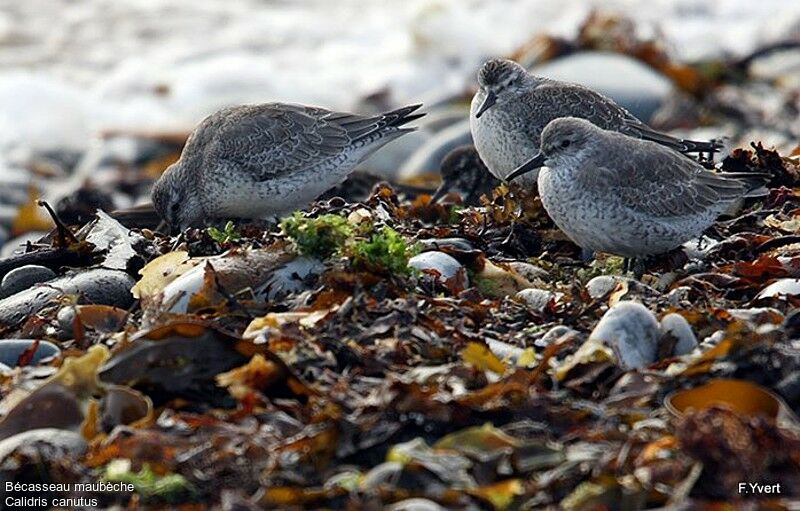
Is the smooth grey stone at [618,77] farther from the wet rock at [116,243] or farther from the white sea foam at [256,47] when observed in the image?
the wet rock at [116,243]

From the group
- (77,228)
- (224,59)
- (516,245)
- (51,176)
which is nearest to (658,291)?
(516,245)

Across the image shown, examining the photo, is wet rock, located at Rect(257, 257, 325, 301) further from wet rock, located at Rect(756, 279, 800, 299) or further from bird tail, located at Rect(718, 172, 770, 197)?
bird tail, located at Rect(718, 172, 770, 197)

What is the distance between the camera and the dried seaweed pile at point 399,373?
3898 mm

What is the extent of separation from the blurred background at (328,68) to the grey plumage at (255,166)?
1.94 metres

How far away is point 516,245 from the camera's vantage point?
22.0ft

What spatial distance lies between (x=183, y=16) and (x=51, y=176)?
626cm

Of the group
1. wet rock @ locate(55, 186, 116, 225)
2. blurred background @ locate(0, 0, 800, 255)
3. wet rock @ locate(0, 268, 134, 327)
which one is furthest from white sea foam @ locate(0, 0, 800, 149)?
wet rock @ locate(0, 268, 134, 327)

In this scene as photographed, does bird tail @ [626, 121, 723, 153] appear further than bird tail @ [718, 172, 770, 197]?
Yes

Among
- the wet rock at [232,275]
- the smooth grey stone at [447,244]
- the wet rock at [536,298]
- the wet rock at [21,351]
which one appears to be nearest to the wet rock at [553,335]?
the wet rock at [536,298]

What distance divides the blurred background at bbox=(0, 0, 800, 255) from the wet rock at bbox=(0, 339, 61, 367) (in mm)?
3966

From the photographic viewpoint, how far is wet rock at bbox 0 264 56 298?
6.55 meters

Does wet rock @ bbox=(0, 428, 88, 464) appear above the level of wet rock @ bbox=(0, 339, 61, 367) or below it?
below

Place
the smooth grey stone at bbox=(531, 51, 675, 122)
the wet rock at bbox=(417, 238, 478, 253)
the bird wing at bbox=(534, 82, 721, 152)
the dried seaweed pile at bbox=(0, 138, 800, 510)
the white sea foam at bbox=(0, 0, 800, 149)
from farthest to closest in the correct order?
the white sea foam at bbox=(0, 0, 800, 149) < the smooth grey stone at bbox=(531, 51, 675, 122) < the bird wing at bbox=(534, 82, 721, 152) < the wet rock at bbox=(417, 238, 478, 253) < the dried seaweed pile at bbox=(0, 138, 800, 510)

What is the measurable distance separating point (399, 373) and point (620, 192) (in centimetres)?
212
